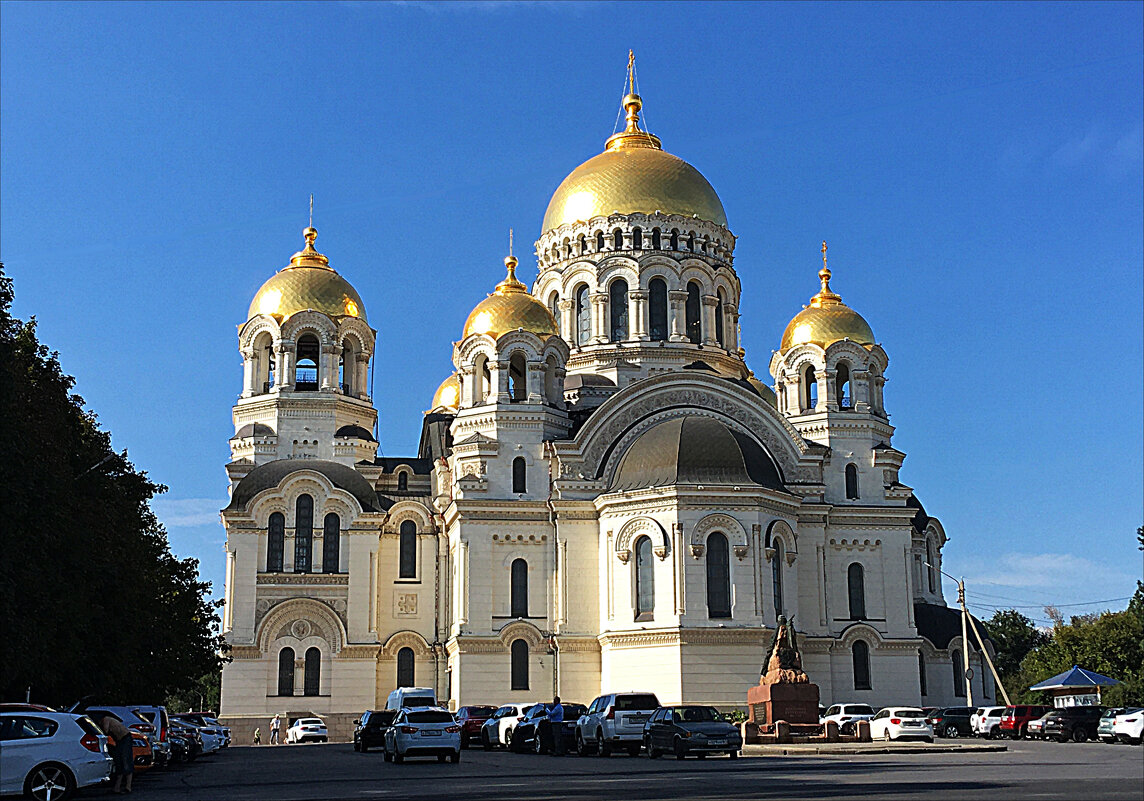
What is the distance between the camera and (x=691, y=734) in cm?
2652

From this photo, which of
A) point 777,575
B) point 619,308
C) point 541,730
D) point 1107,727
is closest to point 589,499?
point 777,575

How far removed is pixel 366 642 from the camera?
49.6 meters

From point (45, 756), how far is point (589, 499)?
101 feet

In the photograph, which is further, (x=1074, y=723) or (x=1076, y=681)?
(x=1076, y=681)

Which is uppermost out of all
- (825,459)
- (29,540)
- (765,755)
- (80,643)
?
(825,459)

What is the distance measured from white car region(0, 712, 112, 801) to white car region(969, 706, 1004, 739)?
3146 cm

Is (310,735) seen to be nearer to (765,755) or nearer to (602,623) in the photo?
(602,623)

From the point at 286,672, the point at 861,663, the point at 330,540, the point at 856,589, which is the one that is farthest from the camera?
the point at 856,589

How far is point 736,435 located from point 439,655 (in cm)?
1304

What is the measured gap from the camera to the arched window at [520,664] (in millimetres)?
46781

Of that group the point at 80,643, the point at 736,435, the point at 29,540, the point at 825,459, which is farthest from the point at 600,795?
the point at 825,459

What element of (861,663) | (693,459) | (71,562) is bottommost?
(861,663)

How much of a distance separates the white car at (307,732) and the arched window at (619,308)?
1766 cm

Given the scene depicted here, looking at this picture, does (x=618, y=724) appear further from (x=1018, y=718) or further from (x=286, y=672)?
(x=286, y=672)
